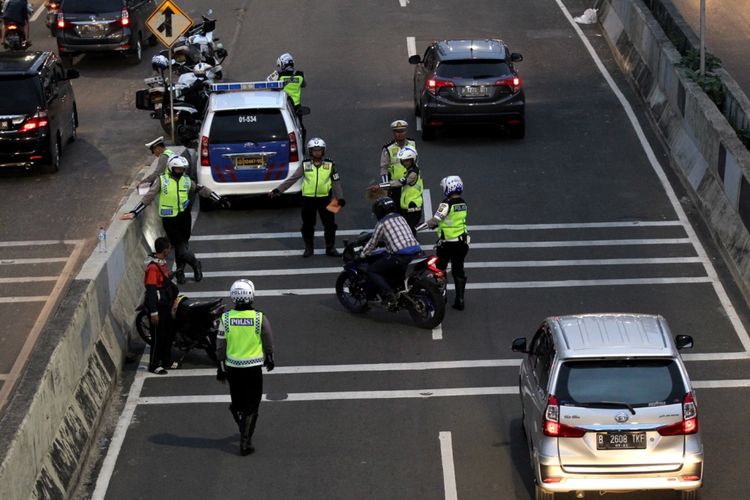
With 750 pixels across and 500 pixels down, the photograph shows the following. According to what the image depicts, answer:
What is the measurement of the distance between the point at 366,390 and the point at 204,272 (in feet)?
16.6

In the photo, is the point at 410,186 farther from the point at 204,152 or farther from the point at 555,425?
the point at 555,425

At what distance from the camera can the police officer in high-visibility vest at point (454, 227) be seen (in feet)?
57.6

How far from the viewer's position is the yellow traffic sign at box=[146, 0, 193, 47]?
2503cm

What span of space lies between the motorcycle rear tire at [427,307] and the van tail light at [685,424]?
18.4ft

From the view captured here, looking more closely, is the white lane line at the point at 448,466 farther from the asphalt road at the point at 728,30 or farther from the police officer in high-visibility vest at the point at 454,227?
the asphalt road at the point at 728,30

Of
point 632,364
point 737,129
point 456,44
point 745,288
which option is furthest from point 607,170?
point 632,364

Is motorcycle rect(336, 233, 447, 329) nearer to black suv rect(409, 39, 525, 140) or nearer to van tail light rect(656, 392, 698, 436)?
van tail light rect(656, 392, 698, 436)

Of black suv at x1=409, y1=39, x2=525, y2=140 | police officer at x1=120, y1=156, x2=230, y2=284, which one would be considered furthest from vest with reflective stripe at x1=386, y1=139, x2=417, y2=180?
black suv at x1=409, y1=39, x2=525, y2=140

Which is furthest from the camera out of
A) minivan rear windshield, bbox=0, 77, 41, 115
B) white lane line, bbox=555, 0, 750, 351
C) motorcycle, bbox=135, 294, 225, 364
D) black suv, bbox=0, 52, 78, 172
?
minivan rear windshield, bbox=0, 77, 41, 115

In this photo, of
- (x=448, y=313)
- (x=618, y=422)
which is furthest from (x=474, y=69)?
(x=618, y=422)

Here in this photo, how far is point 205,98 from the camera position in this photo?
27188 millimetres

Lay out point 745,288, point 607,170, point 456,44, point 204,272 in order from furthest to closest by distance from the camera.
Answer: point 456,44, point 607,170, point 204,272, point 745,288

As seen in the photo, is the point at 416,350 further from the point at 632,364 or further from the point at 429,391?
the point at 632,364

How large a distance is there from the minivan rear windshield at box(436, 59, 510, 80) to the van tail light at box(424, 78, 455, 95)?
143mm
